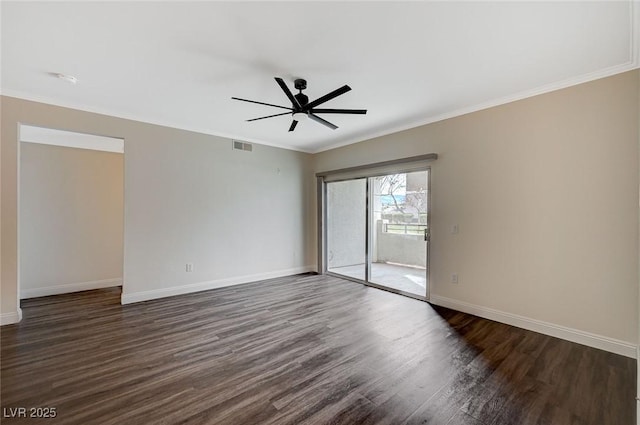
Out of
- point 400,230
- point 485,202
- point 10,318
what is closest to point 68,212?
point 10,318

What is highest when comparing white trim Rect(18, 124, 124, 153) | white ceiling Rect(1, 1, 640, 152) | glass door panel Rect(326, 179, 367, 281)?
white ceiling Rect(1, 1, 640, 152)

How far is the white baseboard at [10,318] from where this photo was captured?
315 cm

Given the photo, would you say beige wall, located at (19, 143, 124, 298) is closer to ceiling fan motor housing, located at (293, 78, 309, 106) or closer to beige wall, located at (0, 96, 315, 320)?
beige wall, located at (0, 96, 315, 320)

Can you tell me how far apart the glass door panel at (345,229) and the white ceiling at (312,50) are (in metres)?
2.34

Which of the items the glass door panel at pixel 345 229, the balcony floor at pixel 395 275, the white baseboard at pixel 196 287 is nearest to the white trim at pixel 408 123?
the glass door panel at pixel 345 229

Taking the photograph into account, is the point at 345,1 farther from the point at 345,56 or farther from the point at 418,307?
the point at 418,307

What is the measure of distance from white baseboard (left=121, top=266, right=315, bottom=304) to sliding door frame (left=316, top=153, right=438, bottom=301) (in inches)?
35.7

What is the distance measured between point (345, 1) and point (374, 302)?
11.9ft

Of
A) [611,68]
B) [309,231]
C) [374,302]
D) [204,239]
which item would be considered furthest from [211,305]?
[611,68]

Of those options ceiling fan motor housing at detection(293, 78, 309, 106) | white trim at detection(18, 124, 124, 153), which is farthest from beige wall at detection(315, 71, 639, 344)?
white trim at detection(18, 124, 124, 153)

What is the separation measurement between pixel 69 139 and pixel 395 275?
6.22 meters

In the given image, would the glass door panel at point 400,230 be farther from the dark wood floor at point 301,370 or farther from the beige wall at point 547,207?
the dark wood floor at point 301,370

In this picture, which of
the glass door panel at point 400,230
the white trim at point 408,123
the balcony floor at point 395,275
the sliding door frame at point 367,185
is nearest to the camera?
the white trim at point 408,123

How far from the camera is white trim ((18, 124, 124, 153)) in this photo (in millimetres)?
4038
